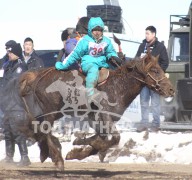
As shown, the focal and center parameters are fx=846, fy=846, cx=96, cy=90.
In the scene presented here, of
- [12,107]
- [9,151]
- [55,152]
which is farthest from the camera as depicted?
[9,151]

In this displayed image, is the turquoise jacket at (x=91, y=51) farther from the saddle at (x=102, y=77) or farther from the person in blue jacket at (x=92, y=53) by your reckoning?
the saddle at (x=102, y=77)

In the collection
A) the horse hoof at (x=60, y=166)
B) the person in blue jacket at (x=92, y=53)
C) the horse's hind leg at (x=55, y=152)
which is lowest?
the horse hoof at (x=60, y=166)

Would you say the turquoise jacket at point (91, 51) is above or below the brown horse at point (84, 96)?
above

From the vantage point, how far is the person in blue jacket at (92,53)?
485 inches

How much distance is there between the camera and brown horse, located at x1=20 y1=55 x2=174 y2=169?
1217 centimetres

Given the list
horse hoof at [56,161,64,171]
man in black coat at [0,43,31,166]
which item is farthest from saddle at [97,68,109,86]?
man in black coat at [0,43,31,166]

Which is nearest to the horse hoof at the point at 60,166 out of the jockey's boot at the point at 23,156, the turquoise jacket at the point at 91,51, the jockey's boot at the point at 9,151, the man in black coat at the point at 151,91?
the turquoise jacket at the point at 91,51

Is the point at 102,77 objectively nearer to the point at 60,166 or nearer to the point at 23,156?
the point at 60,166

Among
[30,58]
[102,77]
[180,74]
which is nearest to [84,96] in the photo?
[102,77]

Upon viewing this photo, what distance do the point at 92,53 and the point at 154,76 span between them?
976 mm

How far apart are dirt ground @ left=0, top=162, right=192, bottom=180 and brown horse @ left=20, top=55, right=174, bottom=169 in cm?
30

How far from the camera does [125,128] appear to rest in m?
17.2

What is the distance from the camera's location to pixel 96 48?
40.8 ft

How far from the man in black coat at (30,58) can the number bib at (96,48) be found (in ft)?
10.5
